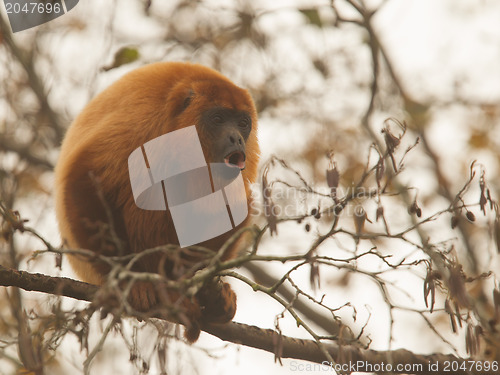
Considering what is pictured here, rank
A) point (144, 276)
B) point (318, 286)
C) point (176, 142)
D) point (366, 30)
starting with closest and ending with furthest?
point (144, 276)
point (318, 286)
point (176, 142)
point (366, 30)

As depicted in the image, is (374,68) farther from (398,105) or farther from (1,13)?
(1,13)

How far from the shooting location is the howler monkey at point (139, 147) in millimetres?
4430

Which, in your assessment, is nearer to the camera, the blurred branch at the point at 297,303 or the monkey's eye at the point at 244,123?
the monkey's eye at the point at 244,123

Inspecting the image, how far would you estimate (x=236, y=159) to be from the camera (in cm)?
504

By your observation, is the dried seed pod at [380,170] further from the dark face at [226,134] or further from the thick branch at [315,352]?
the dark face at [226,134]

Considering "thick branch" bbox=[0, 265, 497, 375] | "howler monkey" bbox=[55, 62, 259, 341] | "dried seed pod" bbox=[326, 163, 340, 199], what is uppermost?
"howler monkey" bbox=[55, 62, 259, 341]

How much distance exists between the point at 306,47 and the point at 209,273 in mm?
6774

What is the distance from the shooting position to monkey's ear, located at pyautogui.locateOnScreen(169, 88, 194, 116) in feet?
16.4

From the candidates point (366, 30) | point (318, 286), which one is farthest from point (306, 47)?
point (318, 286)

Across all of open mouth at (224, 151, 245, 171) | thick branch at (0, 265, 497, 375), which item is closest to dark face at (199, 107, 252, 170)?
open mouth at (224, 151, 245, 171)

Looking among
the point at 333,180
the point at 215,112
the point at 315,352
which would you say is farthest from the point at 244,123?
the point at 333,180

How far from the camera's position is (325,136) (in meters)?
9.14

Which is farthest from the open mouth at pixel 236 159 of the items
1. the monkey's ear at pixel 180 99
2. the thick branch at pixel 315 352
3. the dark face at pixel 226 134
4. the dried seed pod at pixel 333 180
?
the dried seed pod at pixel 333 180

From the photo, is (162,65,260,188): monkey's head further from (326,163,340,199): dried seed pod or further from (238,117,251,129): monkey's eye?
(326,163,340,199): dried seed pod
